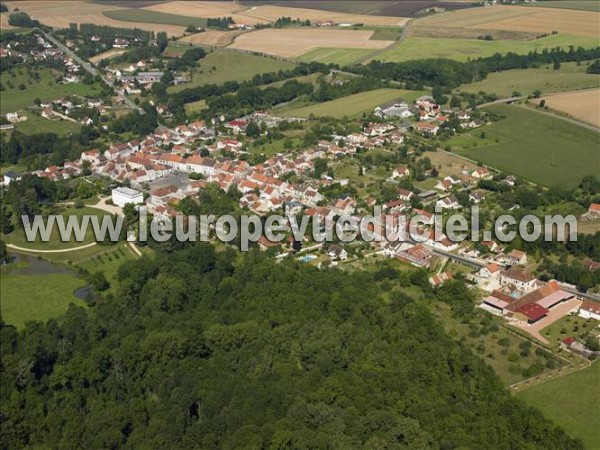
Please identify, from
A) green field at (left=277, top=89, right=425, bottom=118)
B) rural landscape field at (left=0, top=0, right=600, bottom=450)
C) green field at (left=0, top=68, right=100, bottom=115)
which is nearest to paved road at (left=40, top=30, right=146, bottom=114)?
rural landscape field at (left=0, top=0, right=600, bottom=450)

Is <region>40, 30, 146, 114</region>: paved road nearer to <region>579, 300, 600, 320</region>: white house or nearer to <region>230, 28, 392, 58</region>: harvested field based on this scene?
<region>230, 28, 392, 58</region>: harvested field

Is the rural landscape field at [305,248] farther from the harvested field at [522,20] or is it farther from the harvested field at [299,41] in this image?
the harvested field at [522,20]

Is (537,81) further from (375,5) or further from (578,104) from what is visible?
(375,5)

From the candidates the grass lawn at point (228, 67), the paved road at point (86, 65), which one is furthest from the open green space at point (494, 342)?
the grass lawn at point (228, 67)

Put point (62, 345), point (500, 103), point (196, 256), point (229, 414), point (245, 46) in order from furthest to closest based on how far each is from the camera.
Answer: point (245, 46)
point (500, 103)
point (196, 256)
point (62, 345)
point (229, 414)

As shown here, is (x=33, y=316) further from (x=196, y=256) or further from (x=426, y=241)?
(x=426, y=241)

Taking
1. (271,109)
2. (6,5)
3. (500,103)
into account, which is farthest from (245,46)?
(6,5)
